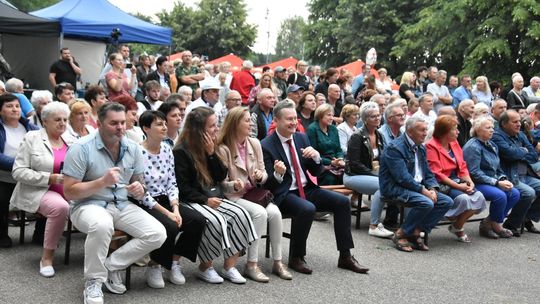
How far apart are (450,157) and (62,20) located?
28.8 ft

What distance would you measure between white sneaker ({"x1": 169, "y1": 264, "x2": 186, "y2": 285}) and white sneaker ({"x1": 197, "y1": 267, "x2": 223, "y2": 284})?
0.17 m

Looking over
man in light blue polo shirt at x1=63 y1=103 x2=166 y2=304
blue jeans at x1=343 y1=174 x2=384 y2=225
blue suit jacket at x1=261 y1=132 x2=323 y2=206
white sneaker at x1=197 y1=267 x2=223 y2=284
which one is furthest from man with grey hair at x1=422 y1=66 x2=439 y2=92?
man in light blue polo shirt at x1=63 y1=103 x2=166 y2=304

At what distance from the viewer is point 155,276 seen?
5.09 meters

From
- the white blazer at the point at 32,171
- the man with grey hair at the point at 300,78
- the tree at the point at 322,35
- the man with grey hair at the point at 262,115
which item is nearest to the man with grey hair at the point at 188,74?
the man with grey hair at the point at 300,78

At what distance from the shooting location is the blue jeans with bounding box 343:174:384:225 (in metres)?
7.41

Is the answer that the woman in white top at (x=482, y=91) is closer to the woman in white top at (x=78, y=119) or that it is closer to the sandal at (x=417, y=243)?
the sandal at (x=417, y=243)

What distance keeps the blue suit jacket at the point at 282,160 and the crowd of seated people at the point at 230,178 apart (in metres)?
0.01

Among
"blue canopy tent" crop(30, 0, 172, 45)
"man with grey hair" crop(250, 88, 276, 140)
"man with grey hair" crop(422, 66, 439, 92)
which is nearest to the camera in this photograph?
"man with grey hair" crop(250, 88, 276, 140)

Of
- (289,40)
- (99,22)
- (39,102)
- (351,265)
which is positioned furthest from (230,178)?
(289,40)

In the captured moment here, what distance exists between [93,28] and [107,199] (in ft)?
32.2

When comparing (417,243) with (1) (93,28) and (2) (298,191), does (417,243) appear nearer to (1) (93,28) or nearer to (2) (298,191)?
(2) (298,191)

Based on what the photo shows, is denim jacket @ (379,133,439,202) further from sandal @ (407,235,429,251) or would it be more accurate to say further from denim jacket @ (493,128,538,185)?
denim jacket @ (493,128,538,185)

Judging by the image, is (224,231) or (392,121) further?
(392,121)

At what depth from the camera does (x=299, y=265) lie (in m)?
5.79
